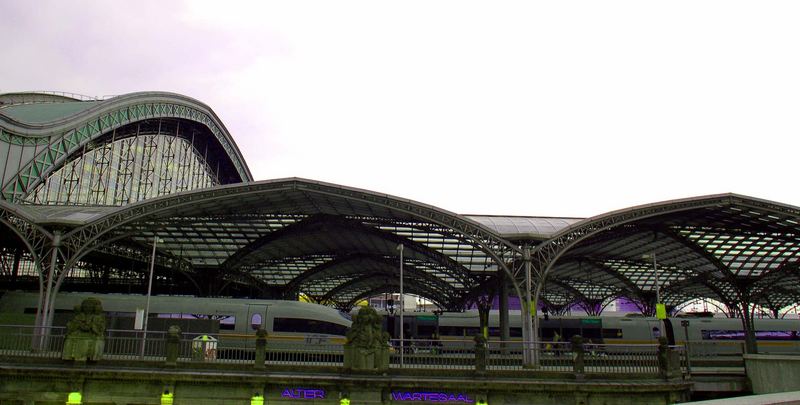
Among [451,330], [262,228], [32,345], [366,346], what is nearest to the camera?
[366,346]

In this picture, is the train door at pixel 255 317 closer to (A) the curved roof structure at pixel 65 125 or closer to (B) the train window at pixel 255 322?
(B) the train window at pixel 255 322

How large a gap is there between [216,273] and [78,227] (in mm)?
25723

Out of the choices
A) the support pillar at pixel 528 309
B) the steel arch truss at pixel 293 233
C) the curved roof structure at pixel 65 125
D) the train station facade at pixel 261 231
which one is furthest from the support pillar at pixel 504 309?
the curved roof structure at pixel 65 125

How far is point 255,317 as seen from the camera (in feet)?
132

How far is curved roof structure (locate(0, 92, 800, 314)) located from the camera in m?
39.3

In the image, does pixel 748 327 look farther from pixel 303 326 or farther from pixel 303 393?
pixel 303 393

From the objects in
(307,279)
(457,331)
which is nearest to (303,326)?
(457,331)

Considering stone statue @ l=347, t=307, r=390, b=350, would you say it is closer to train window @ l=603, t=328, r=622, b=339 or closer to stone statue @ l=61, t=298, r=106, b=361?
stone statue @ l=61, t=298, r=106, b=361

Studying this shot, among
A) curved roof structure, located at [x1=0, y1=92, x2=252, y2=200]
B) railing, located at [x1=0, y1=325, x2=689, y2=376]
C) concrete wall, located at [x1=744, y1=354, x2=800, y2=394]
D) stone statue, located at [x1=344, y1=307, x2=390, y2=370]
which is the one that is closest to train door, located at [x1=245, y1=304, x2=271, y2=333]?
railing, located at [x1=0, y1=325, x2=689, y2=376]

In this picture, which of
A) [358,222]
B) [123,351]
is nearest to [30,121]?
[358,222]

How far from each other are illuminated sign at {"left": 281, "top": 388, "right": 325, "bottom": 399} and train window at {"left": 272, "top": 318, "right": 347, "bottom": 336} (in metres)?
18.7

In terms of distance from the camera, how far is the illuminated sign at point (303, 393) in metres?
22.0

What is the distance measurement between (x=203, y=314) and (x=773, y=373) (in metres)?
32.9

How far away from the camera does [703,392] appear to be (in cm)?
2875
